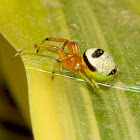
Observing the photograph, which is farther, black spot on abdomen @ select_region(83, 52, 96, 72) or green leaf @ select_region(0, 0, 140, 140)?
black spot on abdomen @ select_region(83, 52, 96, 72)

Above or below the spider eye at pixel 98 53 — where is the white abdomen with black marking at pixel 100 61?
below

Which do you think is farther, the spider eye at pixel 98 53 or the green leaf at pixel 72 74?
the spider eye at pixel 98 53

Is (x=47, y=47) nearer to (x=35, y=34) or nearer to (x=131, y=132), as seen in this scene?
(x=35, y=34)

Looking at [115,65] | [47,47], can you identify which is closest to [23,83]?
[47,47]
